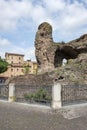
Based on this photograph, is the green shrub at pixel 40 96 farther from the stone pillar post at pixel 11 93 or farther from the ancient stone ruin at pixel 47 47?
the ancient stone ruin at pixel 47 47

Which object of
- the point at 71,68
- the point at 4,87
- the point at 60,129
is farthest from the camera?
the point at 71,68

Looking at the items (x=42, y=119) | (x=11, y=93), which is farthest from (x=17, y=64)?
(x=42, y=119)

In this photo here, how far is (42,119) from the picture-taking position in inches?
440

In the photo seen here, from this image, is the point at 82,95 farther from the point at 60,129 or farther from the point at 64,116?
the point at 60,129

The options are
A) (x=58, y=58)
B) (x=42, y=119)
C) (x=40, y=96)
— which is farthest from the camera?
(x=58, y=58)

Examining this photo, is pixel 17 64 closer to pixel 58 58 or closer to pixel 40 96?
pixel 58 58

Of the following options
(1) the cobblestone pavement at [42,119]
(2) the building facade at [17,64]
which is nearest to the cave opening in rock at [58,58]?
(1) the cobblestone pavement at [42,119]

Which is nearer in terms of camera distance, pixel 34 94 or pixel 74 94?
pixel 74 94

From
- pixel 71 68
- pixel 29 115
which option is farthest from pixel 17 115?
pixel 71 68

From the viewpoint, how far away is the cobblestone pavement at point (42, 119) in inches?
393

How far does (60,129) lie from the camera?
383 inches

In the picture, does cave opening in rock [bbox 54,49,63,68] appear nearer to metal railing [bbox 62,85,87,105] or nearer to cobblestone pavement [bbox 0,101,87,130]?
metal railing [bbox 62,85,87,105]

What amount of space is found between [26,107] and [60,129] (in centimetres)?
435

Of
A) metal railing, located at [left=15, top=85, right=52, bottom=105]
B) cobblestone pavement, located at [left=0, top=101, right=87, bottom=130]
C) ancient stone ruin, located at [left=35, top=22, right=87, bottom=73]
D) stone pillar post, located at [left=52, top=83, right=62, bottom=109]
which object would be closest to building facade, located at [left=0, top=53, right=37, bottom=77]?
ancient stone ruin, located at [left=35, top=22, right=87, bottom=73]
